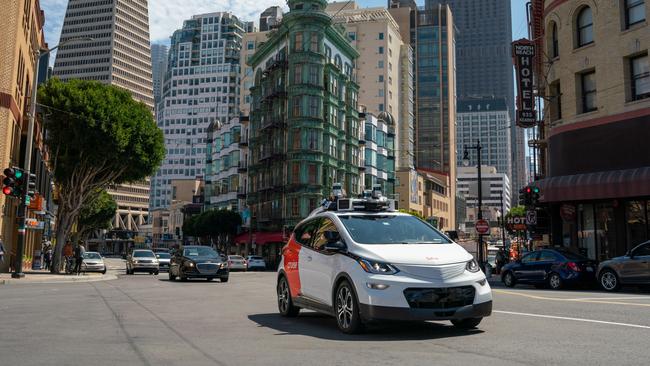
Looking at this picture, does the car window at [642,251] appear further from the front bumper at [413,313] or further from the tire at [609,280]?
the front bumper at [413,313]

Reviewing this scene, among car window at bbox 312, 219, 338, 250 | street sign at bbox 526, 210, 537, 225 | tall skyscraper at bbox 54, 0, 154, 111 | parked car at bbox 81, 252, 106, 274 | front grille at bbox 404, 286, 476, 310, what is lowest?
parked car at bbox 81, 252, 106, 274

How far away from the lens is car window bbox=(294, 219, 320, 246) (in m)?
9.80

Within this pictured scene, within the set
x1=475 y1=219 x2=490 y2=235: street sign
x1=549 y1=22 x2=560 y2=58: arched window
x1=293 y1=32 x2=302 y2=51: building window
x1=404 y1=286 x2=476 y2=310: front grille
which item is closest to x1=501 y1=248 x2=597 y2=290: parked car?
x1=475 y1=219 x2=490 y2=235: street sign

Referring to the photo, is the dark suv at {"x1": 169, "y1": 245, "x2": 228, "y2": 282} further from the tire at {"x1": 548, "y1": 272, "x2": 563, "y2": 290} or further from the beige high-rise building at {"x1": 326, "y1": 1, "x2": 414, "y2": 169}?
the beige high-rise building at {"x1": 326, "y1": 1, "x2": 414, "y2": 169}

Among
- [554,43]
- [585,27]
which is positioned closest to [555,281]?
[585,27]

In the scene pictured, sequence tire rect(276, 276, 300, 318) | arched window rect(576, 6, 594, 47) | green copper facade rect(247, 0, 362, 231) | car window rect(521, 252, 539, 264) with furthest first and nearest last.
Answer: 1. green copper facade rect(247, 0, 362, 231)
2. arched window rect(576, 6, 594, 47)
3. car window rect(521, 252, 539, 264)
4. tire rect(276, 276, 300, 318)

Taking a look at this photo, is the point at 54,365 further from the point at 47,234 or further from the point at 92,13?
the point at 92,13

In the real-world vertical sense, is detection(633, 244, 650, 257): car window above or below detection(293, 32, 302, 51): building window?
below

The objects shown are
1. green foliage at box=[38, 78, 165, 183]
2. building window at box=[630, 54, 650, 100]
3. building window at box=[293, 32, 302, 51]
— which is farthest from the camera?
building window at box=[293, 32, 302, 51]

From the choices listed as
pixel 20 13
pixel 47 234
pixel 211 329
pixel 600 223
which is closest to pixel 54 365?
pixel 211 329

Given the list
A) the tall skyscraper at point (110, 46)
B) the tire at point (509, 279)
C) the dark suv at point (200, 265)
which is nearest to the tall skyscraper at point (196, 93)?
the tall skyscraper at point (110, 46)

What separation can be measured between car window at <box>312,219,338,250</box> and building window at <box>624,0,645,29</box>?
70.4ft

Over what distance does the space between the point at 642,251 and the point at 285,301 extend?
11826 millimetres

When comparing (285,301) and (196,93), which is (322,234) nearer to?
(285,301)
